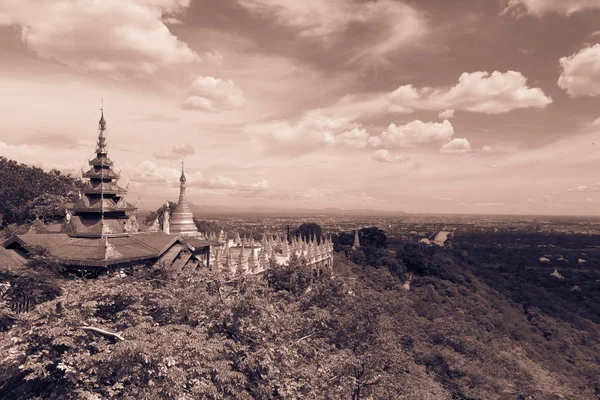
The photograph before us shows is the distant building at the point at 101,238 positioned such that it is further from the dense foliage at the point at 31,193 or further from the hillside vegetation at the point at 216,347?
the dense foliage at the point at 31,193

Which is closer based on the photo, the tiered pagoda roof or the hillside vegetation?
the hillside vegetation

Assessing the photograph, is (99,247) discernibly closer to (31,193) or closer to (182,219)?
(182,219)

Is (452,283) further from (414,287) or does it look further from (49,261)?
(49,261)

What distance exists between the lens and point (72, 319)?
12305 mm

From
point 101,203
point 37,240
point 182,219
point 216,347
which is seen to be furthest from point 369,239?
point 216,347

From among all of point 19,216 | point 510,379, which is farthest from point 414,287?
point 19,216

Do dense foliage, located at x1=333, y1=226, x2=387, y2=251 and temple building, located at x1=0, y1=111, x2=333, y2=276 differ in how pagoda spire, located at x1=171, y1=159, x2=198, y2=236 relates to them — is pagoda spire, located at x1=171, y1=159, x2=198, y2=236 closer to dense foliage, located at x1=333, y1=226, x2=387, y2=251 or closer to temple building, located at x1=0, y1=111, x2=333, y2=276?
temple building, located at x1=0, y1=111, x2=333, y2=276

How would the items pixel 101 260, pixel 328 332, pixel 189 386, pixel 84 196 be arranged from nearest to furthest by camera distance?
pixel 189 386
pixel 328 332
pixel 101 260
pixel 84 196

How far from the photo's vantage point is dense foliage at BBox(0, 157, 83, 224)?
42688 mm

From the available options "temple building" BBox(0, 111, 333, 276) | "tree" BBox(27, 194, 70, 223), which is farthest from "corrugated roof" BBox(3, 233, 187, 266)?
"tree" BBox(27, 194, 70, 223)

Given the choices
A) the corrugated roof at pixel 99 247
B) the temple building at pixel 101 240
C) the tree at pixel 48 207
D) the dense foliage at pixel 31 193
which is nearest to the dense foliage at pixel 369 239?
the dense foliage at pixel 31 193

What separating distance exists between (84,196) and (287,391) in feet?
71.1

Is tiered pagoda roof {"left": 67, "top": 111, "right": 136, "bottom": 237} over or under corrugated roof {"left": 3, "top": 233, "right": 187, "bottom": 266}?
over

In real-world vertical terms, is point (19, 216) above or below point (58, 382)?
above
